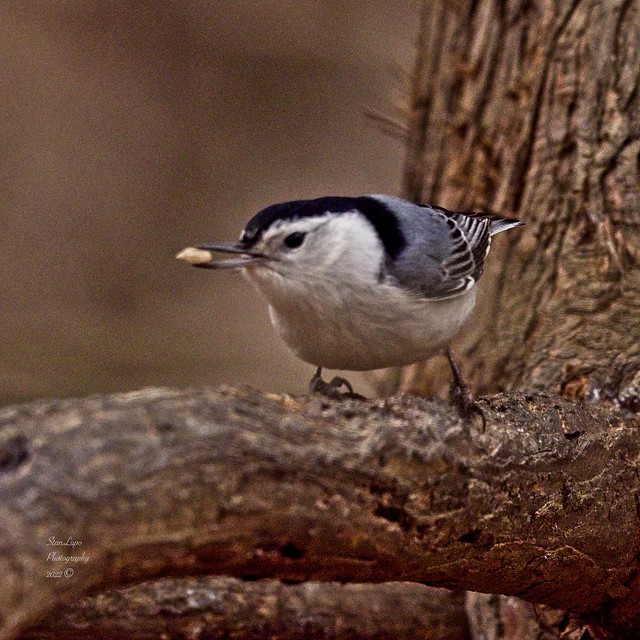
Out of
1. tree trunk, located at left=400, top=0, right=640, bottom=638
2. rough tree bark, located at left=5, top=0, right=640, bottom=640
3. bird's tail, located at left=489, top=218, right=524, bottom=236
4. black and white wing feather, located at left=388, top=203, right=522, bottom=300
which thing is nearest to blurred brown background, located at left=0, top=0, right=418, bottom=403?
tree trunk, located at left=400, top=0, right=640, bottom=638

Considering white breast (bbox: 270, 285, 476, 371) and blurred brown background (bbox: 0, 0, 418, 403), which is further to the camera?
blurred brown background (bbox: 0, 0, 418, 403)

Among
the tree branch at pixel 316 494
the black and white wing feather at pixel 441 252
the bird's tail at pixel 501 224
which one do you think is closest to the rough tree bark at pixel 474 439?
the tree branch at pixel 316 494

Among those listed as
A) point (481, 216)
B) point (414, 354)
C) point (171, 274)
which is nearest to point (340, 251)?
point (414, 354)

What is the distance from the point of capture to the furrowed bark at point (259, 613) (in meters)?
1.91

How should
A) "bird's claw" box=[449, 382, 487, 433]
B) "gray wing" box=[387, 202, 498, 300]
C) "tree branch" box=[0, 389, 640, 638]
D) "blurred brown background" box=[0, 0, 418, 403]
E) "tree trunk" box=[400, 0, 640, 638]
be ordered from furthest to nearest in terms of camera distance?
"blurred brown background" box=[0, 0, 418, 403], "tree trunk" box=[400, 0, 640, 638], "gray wing" box=[387, 202, 498, 300], "bird's claw" box=[449, 382, 487, 433], "tree branch" box=[0, 389, 640, 638]

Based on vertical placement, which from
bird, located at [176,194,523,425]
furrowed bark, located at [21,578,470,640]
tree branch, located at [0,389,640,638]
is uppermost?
bird, located at [176,194,523,425]

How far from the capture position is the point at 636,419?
2061mm

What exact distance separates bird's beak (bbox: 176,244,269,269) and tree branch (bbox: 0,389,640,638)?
449 millimetres

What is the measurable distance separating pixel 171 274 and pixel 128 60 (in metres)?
1.32

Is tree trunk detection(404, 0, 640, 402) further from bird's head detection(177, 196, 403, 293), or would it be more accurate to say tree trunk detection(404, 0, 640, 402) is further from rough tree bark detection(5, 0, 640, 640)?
bird's head detection(177, 196, 403, 293)

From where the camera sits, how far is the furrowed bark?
191 centimetres

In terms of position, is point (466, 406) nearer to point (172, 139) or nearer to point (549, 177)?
point (549, 177)

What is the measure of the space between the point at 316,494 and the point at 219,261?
0.62 metres

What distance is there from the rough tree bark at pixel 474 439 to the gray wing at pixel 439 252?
12.7 inches
